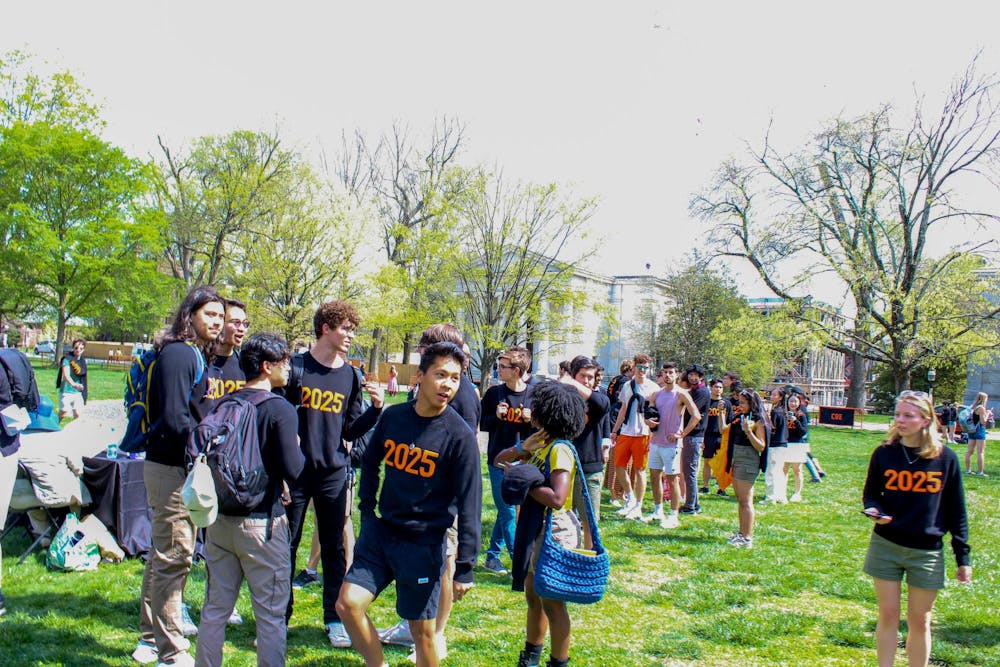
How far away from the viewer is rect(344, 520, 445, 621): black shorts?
3262mm

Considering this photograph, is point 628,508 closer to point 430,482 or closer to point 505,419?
point 505,419

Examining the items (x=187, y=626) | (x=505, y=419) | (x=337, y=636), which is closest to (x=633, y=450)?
(x=505, y=419)

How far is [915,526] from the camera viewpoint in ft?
12.7

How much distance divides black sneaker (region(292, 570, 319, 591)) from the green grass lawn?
0.16 m

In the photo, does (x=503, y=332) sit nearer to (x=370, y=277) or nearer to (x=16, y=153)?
(x=370, y=277)

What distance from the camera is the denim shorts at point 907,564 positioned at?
3838mm

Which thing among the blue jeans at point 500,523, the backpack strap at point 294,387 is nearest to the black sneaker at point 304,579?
the blue jeans at point 500,523

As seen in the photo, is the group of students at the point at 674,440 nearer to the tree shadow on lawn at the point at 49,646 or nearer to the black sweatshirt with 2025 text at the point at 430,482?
the black sweatshirt with 2025 text at the point at 430,482

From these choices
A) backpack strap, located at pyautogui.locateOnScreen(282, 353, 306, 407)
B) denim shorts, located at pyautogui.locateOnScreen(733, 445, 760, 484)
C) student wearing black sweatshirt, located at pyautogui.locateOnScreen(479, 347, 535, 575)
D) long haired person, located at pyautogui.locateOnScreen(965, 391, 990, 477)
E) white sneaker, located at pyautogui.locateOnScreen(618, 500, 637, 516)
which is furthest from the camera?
long haired person, located at pyautogui.locateOnScreen(965, 391, 990, 477)

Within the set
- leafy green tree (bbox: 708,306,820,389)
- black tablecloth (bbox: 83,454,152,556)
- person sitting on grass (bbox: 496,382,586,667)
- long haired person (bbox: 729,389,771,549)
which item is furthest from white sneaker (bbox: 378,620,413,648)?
leafy green tree (bbox: 708,306,820,389)

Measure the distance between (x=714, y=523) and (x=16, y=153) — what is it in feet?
95.9

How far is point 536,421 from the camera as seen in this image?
382cm

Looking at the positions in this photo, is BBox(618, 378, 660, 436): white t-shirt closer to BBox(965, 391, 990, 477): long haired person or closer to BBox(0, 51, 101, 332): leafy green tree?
BBox(965, 391, 990, 477): long haired person

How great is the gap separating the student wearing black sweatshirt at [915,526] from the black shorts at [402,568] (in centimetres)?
235
